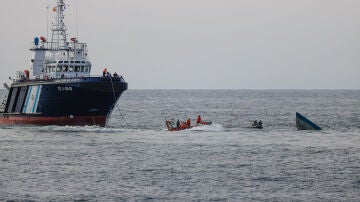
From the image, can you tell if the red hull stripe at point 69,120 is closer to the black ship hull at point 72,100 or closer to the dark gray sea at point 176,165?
the black ship hull at point 72,100

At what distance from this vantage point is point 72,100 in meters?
70.4

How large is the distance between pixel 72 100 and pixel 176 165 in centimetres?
2833

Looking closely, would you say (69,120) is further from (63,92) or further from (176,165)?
(176,165)

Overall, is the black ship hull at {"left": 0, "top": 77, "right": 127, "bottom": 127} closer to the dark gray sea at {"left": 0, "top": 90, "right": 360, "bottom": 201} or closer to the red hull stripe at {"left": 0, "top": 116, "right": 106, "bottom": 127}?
the red hull stripe at {"left": 0, "top": 116, "right": 106, "bottom": 127}

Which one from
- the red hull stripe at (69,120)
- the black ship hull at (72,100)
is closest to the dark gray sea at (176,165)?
the red hull stripe at (69,120)

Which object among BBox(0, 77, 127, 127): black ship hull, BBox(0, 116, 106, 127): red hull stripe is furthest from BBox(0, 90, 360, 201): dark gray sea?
BBox(0, 77, 127, 127): black ship hull

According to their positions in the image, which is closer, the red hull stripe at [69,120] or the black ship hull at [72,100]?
the black ship hull at [72,100]

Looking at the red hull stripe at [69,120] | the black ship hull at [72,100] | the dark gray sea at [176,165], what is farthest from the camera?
the red hull stripe at [69,120]

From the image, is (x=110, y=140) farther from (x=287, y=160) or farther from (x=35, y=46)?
(x=35, y=46)

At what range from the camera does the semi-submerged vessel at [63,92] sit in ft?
230

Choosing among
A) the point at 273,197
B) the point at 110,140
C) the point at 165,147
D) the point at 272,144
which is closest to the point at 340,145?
the point at 272,144

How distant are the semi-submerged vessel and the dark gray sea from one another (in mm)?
2246

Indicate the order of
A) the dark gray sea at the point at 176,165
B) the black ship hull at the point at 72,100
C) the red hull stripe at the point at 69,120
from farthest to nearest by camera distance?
the red hull stripe at the point at 69,120 < the black ship hull at the point at 72,100 < the dark gray sea at the point at 176,165

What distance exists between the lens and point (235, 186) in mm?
A: 36844
